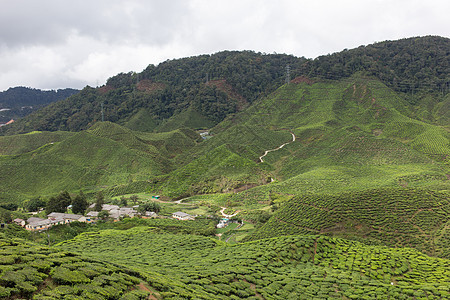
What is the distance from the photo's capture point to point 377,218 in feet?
136

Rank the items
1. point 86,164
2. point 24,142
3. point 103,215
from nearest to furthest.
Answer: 1. point 103,215
2. point 86,164
3. point 24,142

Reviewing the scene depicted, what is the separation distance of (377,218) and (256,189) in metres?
35.1

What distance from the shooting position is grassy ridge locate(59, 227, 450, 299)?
24.4 m

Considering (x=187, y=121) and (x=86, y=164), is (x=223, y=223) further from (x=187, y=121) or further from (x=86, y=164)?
(x=187, y=121)

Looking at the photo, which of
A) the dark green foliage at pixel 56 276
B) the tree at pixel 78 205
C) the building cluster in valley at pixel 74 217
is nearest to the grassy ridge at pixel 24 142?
the tree at pixel 78 205

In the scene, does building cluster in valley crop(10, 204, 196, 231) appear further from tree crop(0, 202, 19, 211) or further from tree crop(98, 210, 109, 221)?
tree crop(0, 202, 19, 211)

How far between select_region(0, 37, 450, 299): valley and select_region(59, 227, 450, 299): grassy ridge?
0.17m

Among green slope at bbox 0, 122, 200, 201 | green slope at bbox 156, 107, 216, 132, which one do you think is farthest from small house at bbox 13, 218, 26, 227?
green slope at bbox 156, 107, 216, 132

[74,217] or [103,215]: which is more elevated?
[74,217]

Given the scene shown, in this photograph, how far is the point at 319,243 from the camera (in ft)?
115

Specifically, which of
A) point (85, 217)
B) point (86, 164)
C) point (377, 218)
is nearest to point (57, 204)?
point (85, 217)

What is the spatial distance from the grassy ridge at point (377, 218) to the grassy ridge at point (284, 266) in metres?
4.06

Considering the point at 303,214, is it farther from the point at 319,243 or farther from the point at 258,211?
the point at 258,211

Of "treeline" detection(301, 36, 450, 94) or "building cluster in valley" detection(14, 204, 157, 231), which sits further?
"treeline" detection(301, 36, 450, 94)
